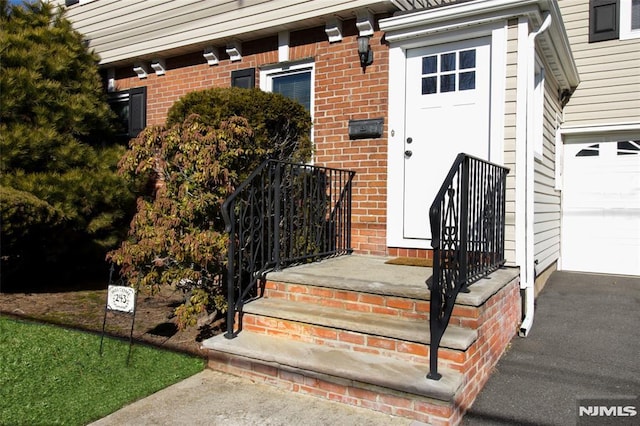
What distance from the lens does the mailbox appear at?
5164mm

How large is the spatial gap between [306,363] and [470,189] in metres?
1.67

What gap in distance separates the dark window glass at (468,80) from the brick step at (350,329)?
103 inches

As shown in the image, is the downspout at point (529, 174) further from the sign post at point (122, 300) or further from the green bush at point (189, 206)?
the sign post at point (122, 300)

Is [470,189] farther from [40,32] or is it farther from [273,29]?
[40,32]

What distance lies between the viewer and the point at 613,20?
6.90m

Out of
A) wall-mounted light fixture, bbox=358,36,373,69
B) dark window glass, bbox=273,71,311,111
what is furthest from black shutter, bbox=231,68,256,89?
wall-mounted light fixture, bbox=358,36,373,69

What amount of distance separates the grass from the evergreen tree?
5.80ft

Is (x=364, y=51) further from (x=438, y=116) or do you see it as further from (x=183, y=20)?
(x=183, y=20)

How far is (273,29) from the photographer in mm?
5836

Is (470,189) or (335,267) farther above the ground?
(470,189)

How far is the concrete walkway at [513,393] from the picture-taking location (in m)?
2.79

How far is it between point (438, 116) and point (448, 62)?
0.55 meters

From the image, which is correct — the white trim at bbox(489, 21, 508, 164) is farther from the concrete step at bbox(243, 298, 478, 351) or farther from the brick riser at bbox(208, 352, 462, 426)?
the brick riser at bbox(208, 352, 462, 426)

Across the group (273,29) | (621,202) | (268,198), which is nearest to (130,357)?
(268,198)
